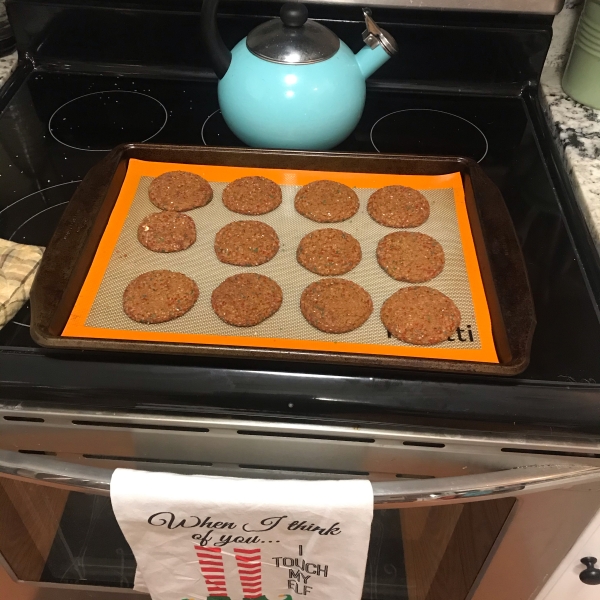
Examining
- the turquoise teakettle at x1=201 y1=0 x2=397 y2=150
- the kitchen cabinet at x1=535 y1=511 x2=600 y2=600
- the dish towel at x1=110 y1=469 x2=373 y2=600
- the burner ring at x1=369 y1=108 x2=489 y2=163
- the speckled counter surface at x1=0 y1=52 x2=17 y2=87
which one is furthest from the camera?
the speckled counter surface at x1=0 y1=52 x2=17 y2=87

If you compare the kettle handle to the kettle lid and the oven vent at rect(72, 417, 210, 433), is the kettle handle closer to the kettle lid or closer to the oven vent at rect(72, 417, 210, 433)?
the kettle lid

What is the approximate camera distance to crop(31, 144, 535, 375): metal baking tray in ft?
1.92

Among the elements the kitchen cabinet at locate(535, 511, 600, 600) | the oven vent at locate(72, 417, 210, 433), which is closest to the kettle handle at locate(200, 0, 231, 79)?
the oven vent at locate(72, 417, 210, 433)

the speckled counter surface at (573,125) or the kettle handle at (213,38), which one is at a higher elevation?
the kettle handle at (213,38)

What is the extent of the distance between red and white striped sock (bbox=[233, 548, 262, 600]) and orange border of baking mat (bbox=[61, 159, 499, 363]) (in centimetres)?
25

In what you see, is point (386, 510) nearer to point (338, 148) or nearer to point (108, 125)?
point (338, 148)

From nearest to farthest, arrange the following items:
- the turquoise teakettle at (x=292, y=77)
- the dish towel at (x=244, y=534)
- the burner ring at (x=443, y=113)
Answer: the dish towel at (x=244, y=534), the turquoise teakettle at (x=292, y=77), the burner ring at (x=443, y=113)

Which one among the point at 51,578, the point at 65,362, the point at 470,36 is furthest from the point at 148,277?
the point at 470,36

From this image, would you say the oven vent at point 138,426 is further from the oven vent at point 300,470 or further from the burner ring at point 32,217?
the burner ring at point 32,217

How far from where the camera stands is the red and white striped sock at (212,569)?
65 cm

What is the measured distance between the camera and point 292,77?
803 millimetres

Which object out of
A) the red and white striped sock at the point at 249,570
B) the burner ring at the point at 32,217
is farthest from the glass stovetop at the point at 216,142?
the red and white striped sock at the point at 249,570

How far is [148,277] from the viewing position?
27.7 inches

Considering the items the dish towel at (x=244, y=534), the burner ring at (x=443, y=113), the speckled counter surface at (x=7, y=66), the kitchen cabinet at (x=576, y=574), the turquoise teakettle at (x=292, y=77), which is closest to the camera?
the dish towel at (x=244, y=534)
